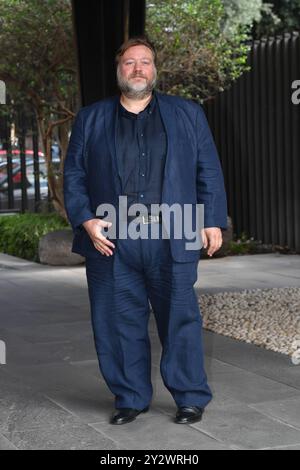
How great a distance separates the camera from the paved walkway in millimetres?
4746

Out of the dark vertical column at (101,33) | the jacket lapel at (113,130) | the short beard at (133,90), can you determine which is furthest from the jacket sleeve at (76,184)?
the dark vertical column at (101,33)

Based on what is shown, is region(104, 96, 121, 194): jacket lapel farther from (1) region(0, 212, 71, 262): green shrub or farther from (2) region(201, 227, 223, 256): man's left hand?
(1) region(0, 212, 71, 262): green shrub

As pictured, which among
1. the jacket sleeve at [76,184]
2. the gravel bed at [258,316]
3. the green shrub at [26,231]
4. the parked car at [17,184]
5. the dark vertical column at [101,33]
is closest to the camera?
the jacket sleeve at [76,184]

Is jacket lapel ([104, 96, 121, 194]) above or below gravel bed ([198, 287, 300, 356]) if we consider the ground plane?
above

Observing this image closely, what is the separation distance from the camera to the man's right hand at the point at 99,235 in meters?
4.91

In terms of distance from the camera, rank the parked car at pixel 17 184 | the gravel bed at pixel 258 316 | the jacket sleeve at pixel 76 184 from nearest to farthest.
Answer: the jacket sleeve at pixel 76 184 < the gravel bed at pixel 258 316 < the parked car at pixel 17 184

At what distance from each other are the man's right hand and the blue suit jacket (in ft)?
0.17

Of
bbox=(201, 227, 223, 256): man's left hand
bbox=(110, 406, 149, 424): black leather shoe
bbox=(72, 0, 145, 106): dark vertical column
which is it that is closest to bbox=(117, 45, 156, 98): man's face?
bbox=(201, 227, 223, 256): man's left hand

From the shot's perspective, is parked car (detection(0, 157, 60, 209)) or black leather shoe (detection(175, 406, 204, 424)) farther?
parked car (detection(0, 157, 60, 209))

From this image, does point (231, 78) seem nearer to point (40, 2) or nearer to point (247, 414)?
point (40, 2)

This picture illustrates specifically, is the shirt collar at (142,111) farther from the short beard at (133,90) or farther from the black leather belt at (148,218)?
the black leather belt at (148,218)

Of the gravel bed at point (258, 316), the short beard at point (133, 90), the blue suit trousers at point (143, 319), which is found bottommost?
the gravel bed at point (258, 316)

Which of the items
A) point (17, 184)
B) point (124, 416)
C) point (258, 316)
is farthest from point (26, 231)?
point (124, 416)

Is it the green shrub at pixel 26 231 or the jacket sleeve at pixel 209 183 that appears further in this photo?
the green shrub at pixel 26 231
